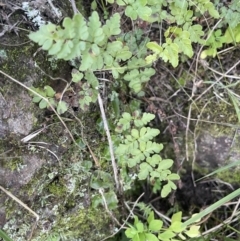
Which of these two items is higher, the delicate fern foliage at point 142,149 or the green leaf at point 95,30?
the green leaf at point 95,30

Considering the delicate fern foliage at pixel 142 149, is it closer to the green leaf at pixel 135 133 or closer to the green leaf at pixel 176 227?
the green leaf at pixel 135 133

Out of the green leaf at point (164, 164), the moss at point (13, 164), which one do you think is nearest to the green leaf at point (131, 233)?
the green leaf at point (164, 164)

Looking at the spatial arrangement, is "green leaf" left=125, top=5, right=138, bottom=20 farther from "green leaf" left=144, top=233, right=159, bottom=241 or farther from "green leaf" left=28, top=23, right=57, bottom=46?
"green leaf" left=144, top=233, right=159, bottom=241

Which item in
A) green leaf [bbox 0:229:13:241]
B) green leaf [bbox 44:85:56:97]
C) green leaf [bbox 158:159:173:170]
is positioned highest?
green leaf [bbox 44:85:56:97]

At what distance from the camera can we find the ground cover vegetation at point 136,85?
143 centimetres

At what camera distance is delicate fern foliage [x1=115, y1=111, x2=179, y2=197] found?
1.52m

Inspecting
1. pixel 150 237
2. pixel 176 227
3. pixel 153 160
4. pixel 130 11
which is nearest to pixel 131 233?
pixel 150 237

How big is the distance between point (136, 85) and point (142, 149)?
0.26m

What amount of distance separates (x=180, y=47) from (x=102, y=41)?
34cm

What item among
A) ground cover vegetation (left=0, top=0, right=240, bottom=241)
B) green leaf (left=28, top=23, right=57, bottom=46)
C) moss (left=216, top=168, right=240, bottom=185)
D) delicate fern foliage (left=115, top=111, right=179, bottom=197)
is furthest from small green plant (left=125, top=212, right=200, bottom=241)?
green leaf (left=28, top=23, right=57, bottom=46)

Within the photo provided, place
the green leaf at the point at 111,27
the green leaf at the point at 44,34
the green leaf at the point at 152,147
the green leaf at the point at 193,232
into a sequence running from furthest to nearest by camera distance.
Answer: the green leaf at the point at 193,232 → the green leaf at the point at 152,147 → the green leaf at the point at 111,27 → the green leaf at the point at 44,34

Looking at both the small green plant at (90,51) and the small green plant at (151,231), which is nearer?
the small green plant at (90,51)

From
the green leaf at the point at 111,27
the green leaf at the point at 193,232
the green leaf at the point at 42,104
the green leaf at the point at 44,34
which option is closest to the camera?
the green leaf at the point at 44,34

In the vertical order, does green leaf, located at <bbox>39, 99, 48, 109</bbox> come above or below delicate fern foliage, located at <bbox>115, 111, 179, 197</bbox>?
above
